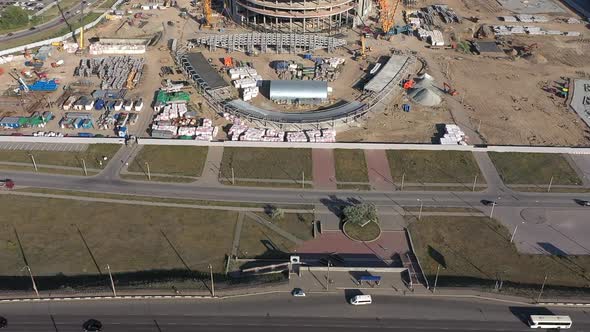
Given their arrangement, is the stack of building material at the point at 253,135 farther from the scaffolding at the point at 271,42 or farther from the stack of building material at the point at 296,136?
the scaffolding at the point at 271,42

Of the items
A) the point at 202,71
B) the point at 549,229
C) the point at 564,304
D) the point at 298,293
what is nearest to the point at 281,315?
the point at 298,293

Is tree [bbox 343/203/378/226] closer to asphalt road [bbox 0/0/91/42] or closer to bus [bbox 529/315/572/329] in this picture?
bus [bbox 529/315/572/329]

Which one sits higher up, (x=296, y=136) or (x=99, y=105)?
(x=99, y=105)

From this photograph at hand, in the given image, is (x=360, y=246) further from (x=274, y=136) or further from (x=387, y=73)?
(x=387, y=73)

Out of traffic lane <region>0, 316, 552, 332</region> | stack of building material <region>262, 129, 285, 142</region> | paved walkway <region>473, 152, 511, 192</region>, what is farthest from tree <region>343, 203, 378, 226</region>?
stack of building material <region>262, 129, 285, 142</region>

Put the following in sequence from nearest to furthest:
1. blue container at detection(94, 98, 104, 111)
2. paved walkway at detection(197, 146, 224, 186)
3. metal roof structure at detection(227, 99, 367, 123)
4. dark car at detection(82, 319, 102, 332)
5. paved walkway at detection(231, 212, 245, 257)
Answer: dark car at detection(82, 319, 102, 332) → paved walkway at detection(231, 212, 245, 257) → paved walkway at detection(197, 146, 224, 186) → metal roof structure at detection(227, 99, 367, 123) → blue container at detection(94, 98, 104, 111)
